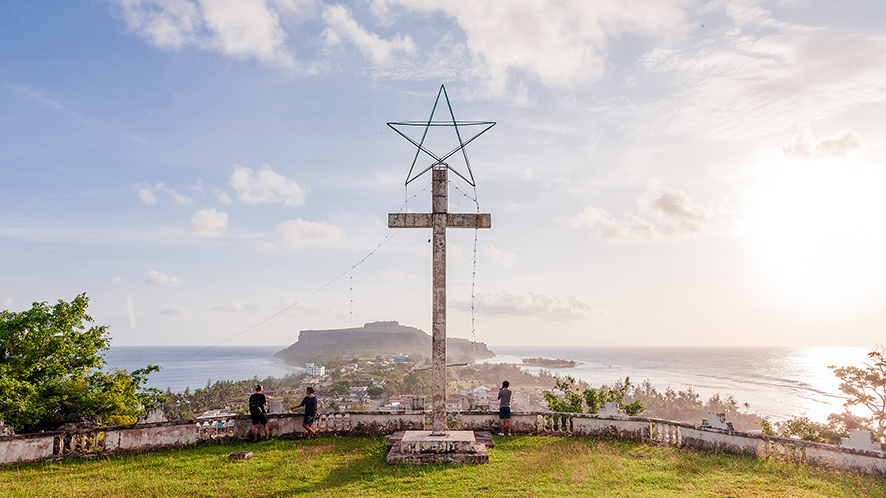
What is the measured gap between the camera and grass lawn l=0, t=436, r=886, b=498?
907 cm

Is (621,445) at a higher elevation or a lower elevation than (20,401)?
lower

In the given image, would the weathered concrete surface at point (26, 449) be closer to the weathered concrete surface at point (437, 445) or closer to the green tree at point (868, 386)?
the weathered concrete surface at point (437, 445)

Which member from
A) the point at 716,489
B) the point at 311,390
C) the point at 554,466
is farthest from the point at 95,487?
the point at 716,489

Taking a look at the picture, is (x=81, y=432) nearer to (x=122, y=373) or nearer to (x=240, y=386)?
(x=122, y=373)

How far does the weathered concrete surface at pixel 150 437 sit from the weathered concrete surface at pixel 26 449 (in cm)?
122

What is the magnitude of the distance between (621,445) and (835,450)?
4898 mm

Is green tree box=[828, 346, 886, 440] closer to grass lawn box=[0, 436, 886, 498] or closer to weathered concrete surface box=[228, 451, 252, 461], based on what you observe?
grass lawn box=[0, 436, 886, 498]

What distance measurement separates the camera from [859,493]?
8852 millimetres

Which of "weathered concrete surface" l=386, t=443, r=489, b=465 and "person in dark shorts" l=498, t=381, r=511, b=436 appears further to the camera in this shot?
"person in dark shorts" l=498, t=381, r=511, b=436

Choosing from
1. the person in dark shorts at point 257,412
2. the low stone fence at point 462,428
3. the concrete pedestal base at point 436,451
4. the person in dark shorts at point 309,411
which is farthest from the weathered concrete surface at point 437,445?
the person in dark shorts at point 257,412

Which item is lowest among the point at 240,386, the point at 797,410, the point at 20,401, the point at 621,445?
the point at 797,410

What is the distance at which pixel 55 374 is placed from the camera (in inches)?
554

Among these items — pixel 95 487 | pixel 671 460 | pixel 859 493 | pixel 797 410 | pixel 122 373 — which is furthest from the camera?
pixel 797 410

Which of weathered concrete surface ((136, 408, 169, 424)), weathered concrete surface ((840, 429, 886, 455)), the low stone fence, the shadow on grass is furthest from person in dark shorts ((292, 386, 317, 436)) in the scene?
weathered concrete surface ((840, 429, 886, 455))
